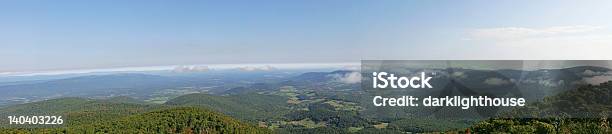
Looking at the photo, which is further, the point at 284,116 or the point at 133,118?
the point at 284,116

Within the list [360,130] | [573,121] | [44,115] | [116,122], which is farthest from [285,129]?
[573,121]

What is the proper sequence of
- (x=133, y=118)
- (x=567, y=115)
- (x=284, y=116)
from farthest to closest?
(x=284, y=116) → (x=133, y=118) → (x=567, y=115)

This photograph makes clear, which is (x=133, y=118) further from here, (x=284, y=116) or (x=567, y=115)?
(x=567, y=115)

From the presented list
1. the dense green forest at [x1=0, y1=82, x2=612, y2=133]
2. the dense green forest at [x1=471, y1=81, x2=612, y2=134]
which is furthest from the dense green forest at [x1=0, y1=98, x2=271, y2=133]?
the dense green forest at [x1=471, y1=81, x2=612, y2=134]

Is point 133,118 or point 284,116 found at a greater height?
point 133,118

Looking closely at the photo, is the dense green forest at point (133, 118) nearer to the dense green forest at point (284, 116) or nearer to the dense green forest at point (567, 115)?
the dense green forest at point (284, 116)

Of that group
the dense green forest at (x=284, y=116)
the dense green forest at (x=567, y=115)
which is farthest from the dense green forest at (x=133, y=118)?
the dense green forest at (x=567, y=115)

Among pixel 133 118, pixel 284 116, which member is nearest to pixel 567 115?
pixel 284 116

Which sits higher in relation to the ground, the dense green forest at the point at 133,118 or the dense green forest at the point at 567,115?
the dense green forest at the point at 567,115

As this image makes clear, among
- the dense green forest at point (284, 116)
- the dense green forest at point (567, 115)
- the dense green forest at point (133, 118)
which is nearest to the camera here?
the dense green forest at point (567, 115)

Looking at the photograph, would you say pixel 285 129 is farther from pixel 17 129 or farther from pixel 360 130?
pixel 17 129

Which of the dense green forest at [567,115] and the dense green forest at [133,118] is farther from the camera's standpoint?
the dense green forest at [133,118]
